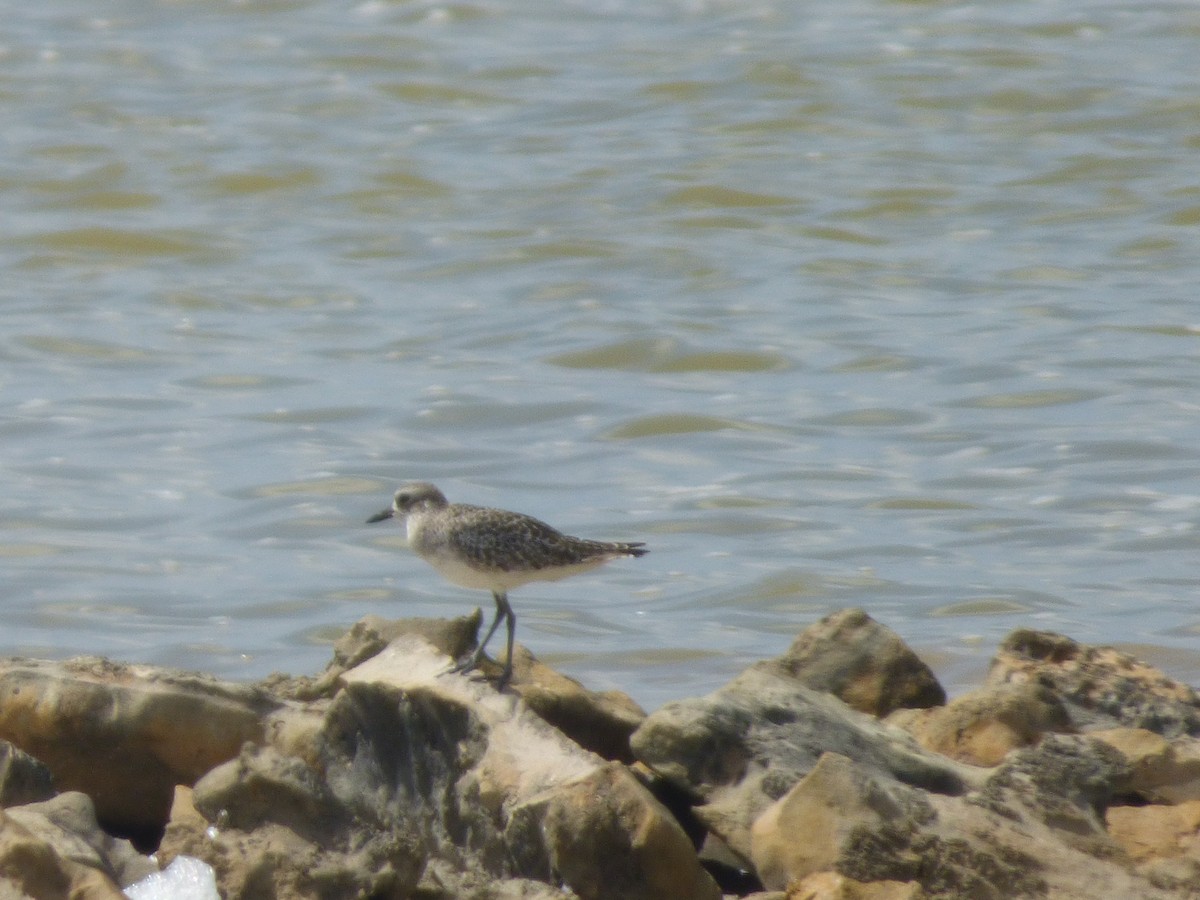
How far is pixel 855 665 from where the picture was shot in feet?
19.7

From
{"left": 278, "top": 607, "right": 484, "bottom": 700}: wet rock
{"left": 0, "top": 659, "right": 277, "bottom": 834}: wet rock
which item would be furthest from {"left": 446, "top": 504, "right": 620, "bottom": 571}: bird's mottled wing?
{"left": 0, "top": 659, "right": 277, "bottom": 834}: wet rock

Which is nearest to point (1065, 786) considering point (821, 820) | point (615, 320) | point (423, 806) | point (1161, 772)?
point (1161, 772)

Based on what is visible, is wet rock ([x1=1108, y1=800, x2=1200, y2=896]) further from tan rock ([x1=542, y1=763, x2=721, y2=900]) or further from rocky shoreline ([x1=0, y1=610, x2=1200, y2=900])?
tan rock ([x1=542, y1=763, x2=721, y2=900])

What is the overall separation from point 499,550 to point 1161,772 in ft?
7.44

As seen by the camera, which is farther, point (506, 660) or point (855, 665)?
point (855, 665)

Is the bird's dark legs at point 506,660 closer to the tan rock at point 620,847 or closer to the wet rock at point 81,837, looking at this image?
the tan rock at point 620,847

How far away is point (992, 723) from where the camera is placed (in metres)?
5.40

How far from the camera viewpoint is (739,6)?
19.3 meters

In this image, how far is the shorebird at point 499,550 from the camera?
6.31 metres

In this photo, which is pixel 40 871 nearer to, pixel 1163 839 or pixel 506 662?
pixel 506 662

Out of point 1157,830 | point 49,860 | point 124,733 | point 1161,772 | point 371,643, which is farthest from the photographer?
point 371,643

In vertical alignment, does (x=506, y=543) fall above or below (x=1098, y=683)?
above

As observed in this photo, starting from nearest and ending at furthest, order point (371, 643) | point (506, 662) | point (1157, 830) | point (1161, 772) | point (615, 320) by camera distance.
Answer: point (1157, 830) < point (1161, 772) < point (506, 662) < point (371, 643) < point (615, 320)

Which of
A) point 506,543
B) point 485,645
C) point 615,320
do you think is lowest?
point 615,320
